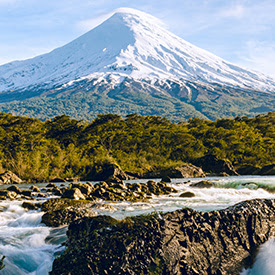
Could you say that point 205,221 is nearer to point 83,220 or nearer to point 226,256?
point 226,256

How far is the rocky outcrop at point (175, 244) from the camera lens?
507 centimetres

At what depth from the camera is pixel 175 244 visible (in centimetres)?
546

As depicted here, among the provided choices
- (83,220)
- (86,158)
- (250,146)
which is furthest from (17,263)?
(250,146)

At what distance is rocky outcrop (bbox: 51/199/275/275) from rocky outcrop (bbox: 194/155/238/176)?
28.3 meters

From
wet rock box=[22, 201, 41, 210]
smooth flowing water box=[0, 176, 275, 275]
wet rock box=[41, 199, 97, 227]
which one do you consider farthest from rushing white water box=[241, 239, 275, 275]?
wet rock box=[22, 201, 41, 210]

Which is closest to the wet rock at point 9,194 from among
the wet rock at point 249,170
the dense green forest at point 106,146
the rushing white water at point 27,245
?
the rushing white water at point 27,245

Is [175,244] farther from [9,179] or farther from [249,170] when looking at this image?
[249,170]

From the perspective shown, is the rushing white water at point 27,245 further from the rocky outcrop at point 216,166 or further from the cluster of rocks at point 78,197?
the rocky outcrop at point 216,166

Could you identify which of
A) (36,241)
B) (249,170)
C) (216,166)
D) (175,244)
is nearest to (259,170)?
(249,170)

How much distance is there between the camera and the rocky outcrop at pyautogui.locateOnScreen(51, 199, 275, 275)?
5.07m

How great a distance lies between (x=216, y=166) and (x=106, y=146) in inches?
577

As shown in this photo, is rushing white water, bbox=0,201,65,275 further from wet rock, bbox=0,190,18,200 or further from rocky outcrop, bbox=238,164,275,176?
rocky outcrop, bbox=238,164,275,176

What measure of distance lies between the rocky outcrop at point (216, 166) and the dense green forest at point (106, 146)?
306 centimetres

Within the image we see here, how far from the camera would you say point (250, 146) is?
4462 cm
